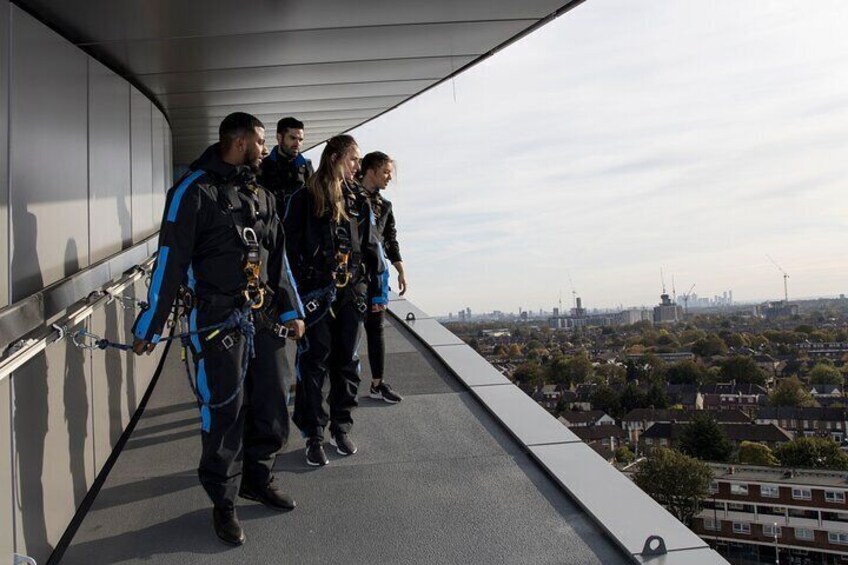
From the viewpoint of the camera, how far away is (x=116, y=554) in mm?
3266


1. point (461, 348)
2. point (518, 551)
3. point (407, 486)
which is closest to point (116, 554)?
point (407, 486)

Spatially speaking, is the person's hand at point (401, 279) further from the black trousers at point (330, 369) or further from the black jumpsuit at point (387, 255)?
the black trousers at point (330, 369)

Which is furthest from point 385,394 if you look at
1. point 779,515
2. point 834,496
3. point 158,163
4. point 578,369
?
point 578,369

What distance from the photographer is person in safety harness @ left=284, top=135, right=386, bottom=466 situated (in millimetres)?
4270

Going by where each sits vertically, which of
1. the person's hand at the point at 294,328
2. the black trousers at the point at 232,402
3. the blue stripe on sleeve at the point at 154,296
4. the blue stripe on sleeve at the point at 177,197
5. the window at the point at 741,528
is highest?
the blue stripe on sleeve at the point at 177,197

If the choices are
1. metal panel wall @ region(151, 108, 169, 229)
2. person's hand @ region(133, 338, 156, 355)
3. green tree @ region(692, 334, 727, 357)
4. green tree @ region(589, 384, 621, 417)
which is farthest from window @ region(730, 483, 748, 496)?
person's hand @ region(133, 338, 156, 355)

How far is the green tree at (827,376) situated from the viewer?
91.4 m

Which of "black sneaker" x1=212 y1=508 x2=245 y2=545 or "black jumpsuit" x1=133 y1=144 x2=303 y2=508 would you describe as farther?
"black sneaker" x1=212 y1=508 x2=245 y2=545

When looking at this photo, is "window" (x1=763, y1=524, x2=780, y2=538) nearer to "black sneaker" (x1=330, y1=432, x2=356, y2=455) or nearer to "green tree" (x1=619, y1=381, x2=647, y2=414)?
"green tree" (x1=619, y1=381, x2=647, y2=414)

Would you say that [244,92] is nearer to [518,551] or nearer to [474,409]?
[474,409]

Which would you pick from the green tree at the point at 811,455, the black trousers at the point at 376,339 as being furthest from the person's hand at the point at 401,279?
the green tree at the point at 811,455

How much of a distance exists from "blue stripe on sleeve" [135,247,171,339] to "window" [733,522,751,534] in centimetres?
7604

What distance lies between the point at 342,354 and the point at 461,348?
2753mm

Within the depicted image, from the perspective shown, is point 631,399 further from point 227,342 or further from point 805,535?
point 227,342
